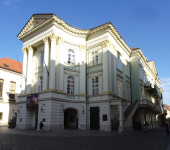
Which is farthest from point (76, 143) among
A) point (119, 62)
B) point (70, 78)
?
point (119, 62)

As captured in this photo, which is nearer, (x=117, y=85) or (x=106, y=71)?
(x=106, y=71)

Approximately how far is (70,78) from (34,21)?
10419 millimetres

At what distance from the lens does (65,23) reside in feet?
82.9

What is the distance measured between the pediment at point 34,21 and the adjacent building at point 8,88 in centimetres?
846

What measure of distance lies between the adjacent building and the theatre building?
10.2 metres

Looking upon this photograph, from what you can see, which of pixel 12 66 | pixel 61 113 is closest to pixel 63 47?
pixel 61 113

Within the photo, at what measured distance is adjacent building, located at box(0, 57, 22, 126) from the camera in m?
35.7

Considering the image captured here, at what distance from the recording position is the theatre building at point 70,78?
893 inches

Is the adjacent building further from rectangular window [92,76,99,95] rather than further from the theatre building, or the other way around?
rectangular window [92,76,99,95]

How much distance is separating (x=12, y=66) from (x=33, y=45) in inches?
612

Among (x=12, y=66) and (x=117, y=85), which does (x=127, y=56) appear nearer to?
(x=117, y=85)

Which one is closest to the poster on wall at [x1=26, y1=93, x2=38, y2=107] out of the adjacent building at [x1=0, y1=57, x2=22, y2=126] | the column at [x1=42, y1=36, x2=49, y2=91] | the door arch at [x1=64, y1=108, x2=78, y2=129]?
the column at [x1=42, y1=36, x2=49, y2=91]

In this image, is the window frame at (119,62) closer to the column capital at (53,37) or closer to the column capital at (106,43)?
the column capital at (106,43)

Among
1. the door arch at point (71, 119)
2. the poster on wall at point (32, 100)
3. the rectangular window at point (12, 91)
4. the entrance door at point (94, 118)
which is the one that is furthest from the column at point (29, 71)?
the rectangular window at point (12, 91)
